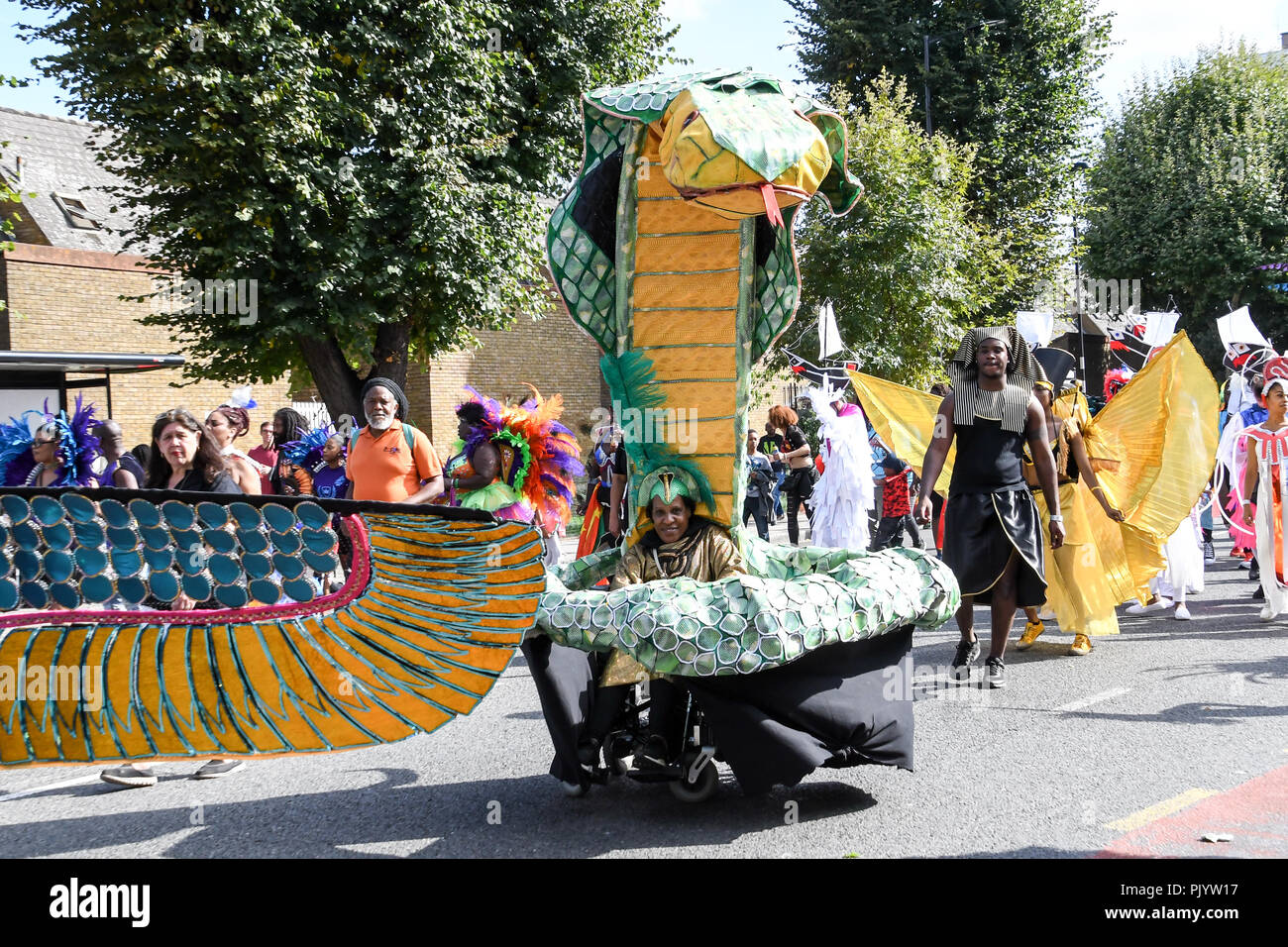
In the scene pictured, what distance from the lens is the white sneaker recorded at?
9125mm

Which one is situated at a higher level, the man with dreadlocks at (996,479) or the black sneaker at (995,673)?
the man with dreadlocks at (996,479)

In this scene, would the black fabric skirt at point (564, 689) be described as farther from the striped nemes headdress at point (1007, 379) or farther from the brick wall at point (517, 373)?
the brick wall at point (517, 373)

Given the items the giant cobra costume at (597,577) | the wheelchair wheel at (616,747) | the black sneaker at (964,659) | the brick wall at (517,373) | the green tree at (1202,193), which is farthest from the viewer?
the green tree at (1202,193)

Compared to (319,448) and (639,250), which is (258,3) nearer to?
(319,448)

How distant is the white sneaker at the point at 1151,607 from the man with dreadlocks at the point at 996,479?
10.0 ft

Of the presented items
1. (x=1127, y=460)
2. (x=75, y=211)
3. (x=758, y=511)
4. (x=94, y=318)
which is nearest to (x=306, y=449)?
(x=758, y=511)

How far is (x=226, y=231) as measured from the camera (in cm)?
1387

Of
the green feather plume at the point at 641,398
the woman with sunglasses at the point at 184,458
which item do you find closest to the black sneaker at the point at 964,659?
the green feather plume at the point at 641,398

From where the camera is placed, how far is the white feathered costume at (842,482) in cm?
1056

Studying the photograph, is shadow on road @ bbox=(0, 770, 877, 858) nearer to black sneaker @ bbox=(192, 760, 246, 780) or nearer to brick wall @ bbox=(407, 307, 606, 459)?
black sneaker @ bbox=(192, 760, 246, 780)

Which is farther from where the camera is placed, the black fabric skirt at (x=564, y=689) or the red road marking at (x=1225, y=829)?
the black fabric skirt at (x=564, y=689)

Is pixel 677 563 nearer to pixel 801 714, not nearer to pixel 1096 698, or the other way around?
pixel 801 714
